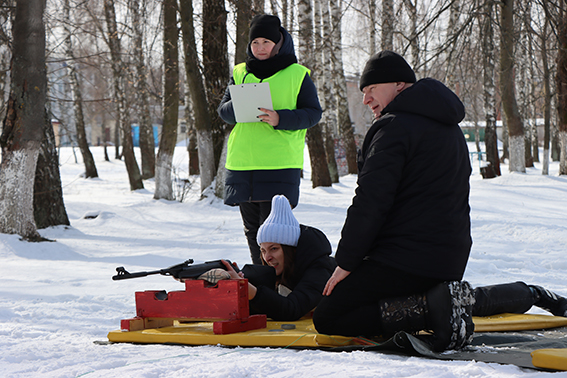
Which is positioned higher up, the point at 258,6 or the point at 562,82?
the point at 258,6

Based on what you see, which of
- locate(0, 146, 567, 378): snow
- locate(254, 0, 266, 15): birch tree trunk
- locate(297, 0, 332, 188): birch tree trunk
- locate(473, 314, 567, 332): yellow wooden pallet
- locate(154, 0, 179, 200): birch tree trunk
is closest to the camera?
locate(0, 146, 567, 378): snow

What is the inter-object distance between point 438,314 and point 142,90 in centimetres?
1432

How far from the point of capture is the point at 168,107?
1244 cm

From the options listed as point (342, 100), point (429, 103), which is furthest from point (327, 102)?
point (429, 103)

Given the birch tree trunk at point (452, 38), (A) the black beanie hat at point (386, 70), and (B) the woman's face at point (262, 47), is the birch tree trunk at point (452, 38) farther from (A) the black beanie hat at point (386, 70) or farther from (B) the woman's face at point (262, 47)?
(A) the black beanie hat at point (386, 70)

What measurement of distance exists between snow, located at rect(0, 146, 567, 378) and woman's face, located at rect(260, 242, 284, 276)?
85 centimetres

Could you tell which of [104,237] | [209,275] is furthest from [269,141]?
[104,237]

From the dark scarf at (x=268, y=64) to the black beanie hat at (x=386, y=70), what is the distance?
124 centimetres

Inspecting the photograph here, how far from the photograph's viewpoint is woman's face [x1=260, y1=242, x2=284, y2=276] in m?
3.49

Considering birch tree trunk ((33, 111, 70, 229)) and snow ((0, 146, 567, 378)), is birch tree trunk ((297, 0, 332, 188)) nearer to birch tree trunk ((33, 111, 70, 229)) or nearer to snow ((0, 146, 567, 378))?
snow ((0, 146, 567, 378))

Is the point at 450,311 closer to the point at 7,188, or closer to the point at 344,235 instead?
the point at 344,235

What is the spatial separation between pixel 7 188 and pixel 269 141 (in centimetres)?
428

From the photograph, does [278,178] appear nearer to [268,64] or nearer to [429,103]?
[268,64]

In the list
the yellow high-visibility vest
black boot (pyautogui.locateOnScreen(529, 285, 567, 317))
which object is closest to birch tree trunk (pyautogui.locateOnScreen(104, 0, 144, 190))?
the yellow high-visibility vest
